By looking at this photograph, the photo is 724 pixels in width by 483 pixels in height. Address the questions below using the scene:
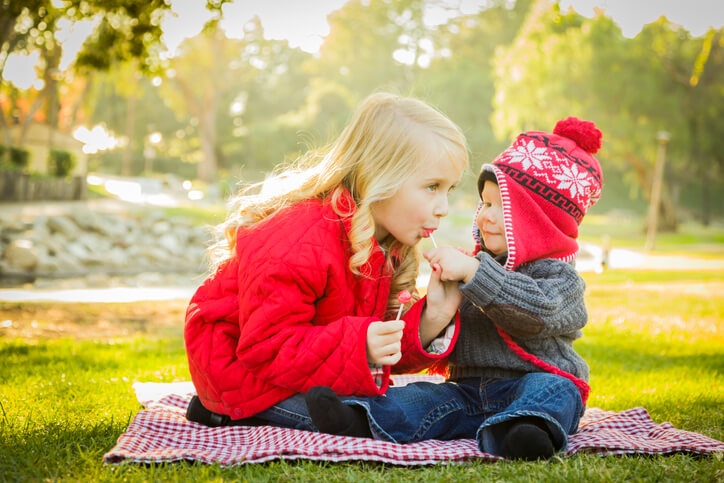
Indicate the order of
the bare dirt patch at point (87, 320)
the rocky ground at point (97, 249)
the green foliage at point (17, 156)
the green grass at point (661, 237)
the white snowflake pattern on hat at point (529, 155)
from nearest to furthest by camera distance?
1. the white snowflake pattern on hat at point (529, 155)
2. the bare dirt patch at point (87, 320)
3. the rocky ground at point (97, 249)
4. the green foliage at point (17, 156)
5. the green grass at point (661, 237)

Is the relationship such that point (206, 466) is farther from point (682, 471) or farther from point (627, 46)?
point (627, 46)

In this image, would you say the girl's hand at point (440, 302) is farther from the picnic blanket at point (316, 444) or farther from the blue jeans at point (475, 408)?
the picnic blanket at point (316, 444)

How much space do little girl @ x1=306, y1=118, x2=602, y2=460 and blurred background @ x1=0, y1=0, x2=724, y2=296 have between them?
42 cm

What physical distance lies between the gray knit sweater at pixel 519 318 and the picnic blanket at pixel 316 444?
28 centimetres

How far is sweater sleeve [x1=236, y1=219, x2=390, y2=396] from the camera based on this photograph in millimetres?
1999

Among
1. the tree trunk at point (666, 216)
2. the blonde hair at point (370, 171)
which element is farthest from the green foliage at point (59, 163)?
the tree trunk at point (666, 216)

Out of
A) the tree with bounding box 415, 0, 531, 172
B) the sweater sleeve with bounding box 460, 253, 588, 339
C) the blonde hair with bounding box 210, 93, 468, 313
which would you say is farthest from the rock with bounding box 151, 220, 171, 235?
the tree with bounding box 415, 0, 531, 172

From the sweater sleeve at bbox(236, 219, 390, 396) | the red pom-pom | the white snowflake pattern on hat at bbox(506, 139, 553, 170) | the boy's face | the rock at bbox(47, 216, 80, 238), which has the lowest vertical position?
the rock at bbox(47, 216, 80, 238)

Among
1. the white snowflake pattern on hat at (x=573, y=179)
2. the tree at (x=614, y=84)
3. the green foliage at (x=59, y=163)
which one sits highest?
the tree at (x=614, y=84)

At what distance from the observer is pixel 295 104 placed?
131ft

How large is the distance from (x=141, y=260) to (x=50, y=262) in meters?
1.94

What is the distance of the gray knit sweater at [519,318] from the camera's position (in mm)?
2053

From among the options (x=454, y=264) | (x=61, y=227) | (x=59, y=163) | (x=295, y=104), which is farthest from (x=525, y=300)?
(x=295, y=104)

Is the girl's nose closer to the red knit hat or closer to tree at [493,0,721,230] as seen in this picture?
the red knit hat
